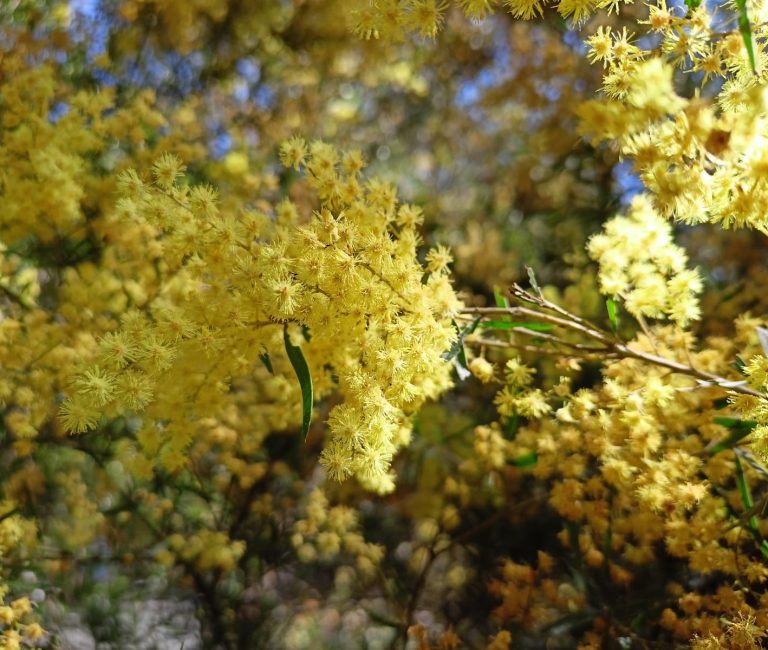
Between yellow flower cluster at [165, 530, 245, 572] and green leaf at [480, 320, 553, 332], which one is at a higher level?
green leaf at [480, 320, 553, 332]

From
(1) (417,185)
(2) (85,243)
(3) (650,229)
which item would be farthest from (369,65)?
(3) (650,229)

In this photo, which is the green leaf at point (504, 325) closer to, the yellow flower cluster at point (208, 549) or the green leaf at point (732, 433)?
the green leaf at point (732, 433)

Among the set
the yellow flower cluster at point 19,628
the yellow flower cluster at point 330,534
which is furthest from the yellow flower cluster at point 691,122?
the yellow flower cluster at point 19,628

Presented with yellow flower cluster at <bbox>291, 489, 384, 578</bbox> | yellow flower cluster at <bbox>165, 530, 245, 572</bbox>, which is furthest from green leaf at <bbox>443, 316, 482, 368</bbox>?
yellow flower cluster at <bbox>165, 530, 245, 572</bbox>

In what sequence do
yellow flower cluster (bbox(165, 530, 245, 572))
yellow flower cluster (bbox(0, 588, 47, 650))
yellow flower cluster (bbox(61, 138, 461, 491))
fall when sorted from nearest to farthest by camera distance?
1. yellow flower cluster (bbox(61, 138, 461, 491))
2. yellow flower cluster (bbox(0, 588, 47, 650))
3. yellow flower cluster (bbox(165, 530, 245, 572))

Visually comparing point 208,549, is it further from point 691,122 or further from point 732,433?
point 691,122

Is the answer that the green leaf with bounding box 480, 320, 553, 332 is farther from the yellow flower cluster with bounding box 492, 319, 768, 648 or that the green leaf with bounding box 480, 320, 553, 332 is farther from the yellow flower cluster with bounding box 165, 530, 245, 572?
the yellow flower cluster with bounding box 165, 530, 245, 572

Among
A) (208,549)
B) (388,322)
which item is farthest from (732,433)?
(208,549)
